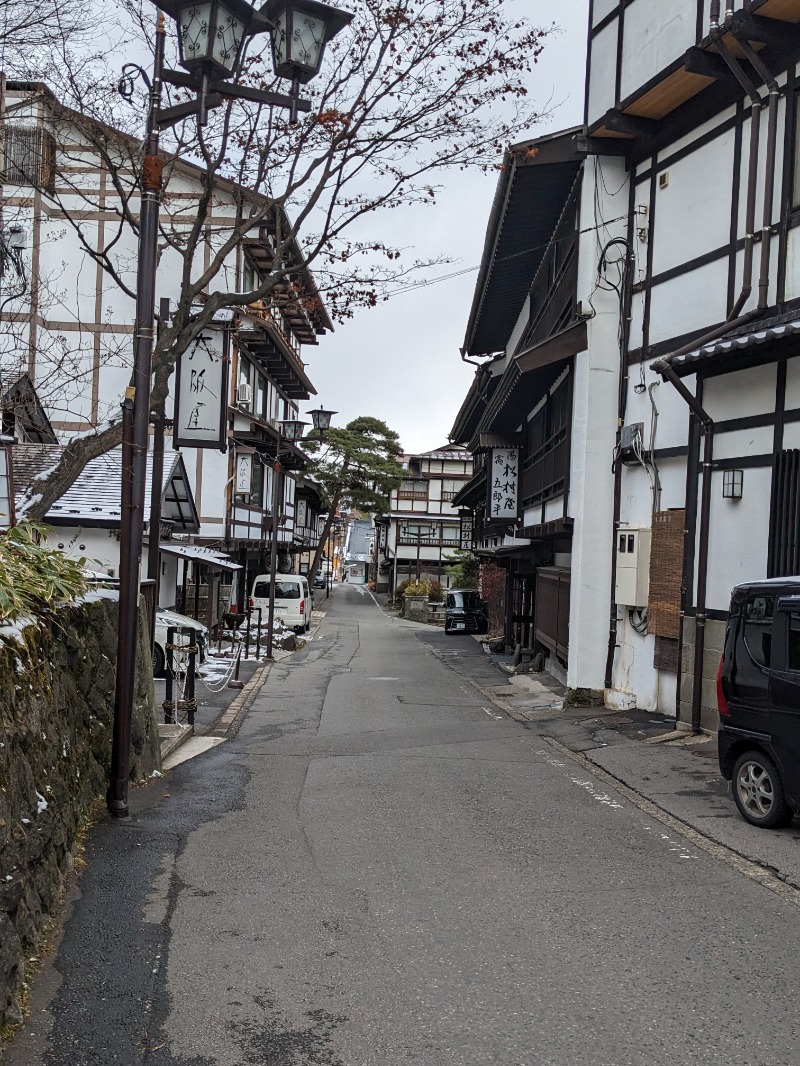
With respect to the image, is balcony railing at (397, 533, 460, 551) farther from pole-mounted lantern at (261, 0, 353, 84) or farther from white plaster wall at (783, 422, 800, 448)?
pole-mounted lantern at (261, 0, 353, 84)

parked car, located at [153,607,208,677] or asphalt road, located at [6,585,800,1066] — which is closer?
asphalt road, located at [6,585,800,1066]

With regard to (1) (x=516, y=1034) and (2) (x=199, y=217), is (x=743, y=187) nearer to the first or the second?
(2) (x=199, y=217)

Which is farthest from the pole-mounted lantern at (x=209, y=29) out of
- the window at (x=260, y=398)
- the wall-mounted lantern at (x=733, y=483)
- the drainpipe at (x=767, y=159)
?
the window at (x=260, y=398)

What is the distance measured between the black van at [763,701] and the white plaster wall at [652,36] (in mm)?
8898

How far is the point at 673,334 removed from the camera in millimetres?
13922

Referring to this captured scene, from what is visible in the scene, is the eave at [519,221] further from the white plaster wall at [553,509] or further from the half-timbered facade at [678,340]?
the white plaster wall at [553,509]

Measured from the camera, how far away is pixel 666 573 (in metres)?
13.7

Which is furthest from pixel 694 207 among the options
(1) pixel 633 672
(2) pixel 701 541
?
(1) pixel 633 672

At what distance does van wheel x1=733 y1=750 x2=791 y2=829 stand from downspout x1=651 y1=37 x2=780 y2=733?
4.43m

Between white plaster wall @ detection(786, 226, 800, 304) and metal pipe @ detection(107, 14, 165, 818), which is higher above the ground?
white plaster wall @ detection(786, 226, 800, 304)

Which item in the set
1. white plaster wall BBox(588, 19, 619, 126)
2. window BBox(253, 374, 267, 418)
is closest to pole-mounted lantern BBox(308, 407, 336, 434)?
window BBox(253, 374, 267, 418)

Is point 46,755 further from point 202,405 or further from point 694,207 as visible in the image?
point 202,405

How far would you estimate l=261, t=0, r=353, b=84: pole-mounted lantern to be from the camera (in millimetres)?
8664

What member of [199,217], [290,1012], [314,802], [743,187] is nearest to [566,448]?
[743,187]
